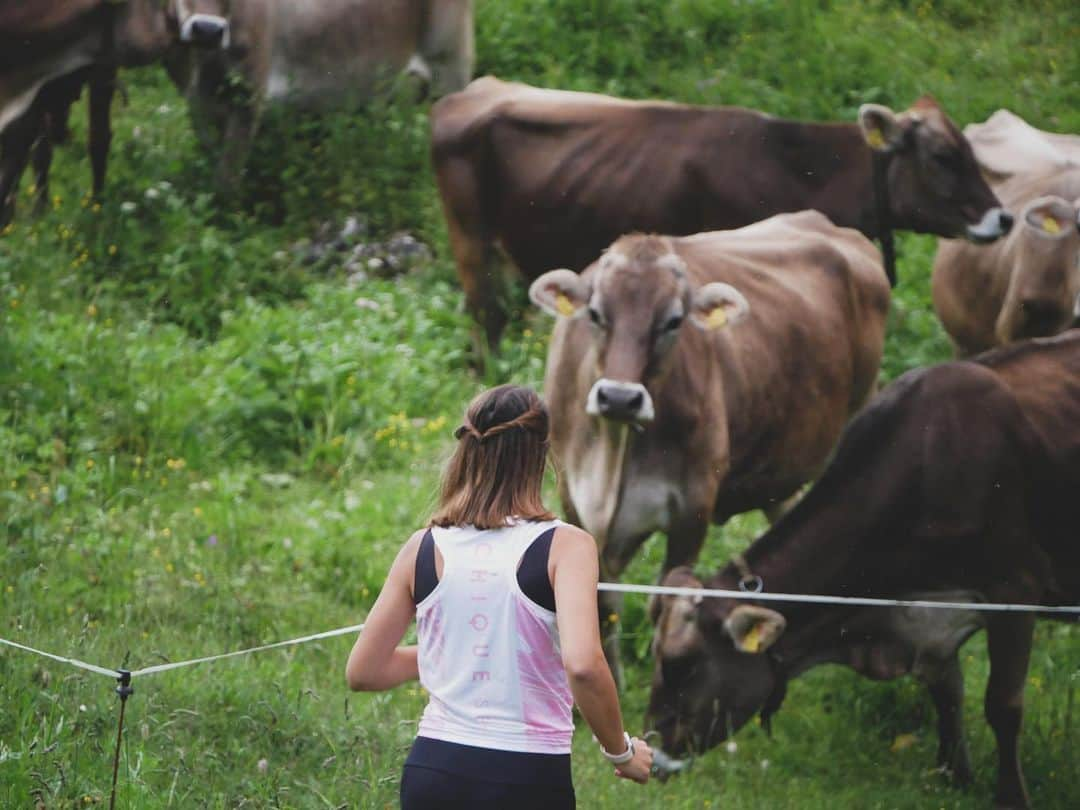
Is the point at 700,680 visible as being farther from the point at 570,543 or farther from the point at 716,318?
the point at 570,543

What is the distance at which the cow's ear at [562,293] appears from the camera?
699 centimetres

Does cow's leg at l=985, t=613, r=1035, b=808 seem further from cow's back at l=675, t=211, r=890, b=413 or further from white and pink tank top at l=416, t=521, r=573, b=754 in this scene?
white and pink tank top at l=416, t=521, r=573, b=754

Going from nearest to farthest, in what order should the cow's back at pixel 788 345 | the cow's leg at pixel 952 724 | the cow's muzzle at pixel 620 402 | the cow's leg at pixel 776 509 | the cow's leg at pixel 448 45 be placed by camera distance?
the cow's muzzle at pixel 620 402 < the cow's leg at pixel 952 724 < the cow's back at pixel 788 345 < the cow's leg at pixel 776 509 < the cow's leg at pixel 448 45

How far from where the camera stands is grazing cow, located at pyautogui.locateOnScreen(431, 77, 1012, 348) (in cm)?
1002

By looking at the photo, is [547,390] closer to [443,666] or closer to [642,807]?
[642,807]

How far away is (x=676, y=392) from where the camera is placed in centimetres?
692

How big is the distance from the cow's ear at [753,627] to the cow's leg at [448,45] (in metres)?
7.53

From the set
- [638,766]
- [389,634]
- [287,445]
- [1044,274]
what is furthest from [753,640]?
[1044,274]

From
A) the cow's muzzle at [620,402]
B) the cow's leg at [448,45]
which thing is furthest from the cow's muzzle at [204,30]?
the cow's muzzle at [620,402]

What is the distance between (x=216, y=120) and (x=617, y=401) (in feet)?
19.8

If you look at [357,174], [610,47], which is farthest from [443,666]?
[610,47]

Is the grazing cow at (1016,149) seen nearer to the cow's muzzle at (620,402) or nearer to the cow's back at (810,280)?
the cow's back at (810,280)

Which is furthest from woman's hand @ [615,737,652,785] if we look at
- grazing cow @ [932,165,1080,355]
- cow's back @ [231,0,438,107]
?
cow's back @ [231,0,438,107]

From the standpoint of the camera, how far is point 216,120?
11492 millimetres
